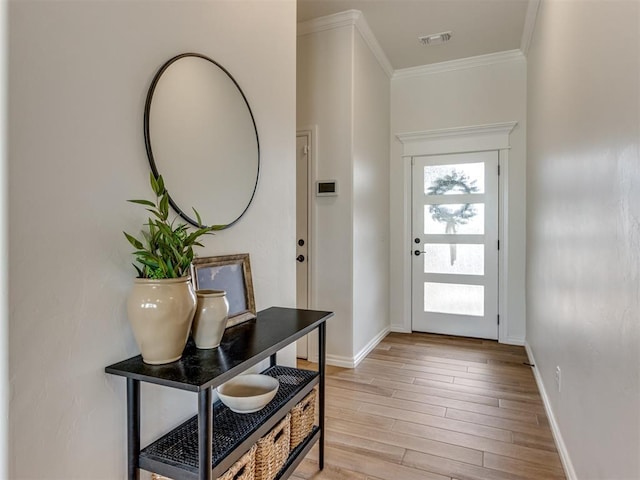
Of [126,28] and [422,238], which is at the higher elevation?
[126,28]

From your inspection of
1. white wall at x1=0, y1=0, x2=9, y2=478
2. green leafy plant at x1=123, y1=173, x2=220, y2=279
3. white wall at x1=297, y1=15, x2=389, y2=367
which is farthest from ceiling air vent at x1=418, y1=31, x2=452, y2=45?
white wall at x1=0, y1=0, x2=9, y2=478

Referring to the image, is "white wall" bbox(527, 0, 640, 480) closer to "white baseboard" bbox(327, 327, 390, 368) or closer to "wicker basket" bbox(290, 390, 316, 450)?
"wicker basket" bbox(290, 390, 316, 450)

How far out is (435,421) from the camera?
2354 mm

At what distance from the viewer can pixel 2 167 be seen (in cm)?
89

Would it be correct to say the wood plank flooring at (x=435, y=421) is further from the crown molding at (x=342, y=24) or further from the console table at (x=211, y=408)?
the crown molding at (x=342, y=24)

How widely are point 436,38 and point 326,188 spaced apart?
1.73m

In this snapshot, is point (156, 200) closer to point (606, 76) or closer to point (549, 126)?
point (606, 76)

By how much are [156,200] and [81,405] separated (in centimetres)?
65

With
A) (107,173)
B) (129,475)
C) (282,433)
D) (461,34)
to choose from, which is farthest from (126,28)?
(461,34)

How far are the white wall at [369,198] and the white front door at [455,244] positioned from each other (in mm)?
364

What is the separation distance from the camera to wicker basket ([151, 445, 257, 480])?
1252 mm

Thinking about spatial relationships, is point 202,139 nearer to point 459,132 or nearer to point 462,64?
point 459,132

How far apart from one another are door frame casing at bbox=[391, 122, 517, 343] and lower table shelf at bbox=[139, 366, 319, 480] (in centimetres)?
275

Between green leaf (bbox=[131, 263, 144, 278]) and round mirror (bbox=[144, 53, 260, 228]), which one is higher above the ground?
round mirror (bbox=[144, 53, 260, 228])
